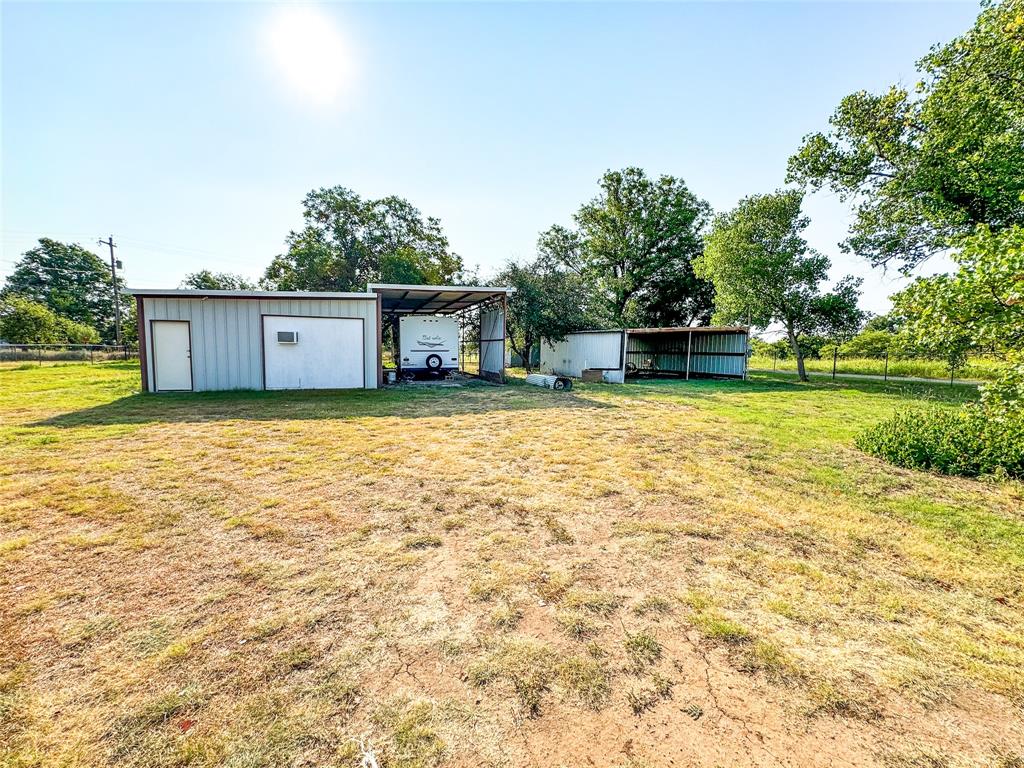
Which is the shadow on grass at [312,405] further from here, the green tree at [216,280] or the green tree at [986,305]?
the green tree at [216,280]

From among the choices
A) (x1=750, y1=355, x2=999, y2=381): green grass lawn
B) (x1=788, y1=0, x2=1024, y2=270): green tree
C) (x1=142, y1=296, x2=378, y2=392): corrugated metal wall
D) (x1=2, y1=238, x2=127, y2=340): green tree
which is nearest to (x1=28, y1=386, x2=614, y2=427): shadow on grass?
(x1=142, y1=296, x2=378, y2=392): corrugated metal wall

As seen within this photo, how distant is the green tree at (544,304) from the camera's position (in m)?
18.8

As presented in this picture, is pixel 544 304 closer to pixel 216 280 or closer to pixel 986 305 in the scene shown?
pixel 986 305

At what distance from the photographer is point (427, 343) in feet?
50.5

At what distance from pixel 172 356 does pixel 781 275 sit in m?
21.0

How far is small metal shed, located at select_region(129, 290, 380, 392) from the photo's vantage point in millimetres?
10680

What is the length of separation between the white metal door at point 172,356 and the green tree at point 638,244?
1769cm

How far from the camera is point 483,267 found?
21094mm

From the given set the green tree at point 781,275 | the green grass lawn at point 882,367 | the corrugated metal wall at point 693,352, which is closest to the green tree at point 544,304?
A: the corrugated metal wall at point 693,352

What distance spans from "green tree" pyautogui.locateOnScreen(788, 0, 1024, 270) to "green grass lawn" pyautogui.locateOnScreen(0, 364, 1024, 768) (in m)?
7.60

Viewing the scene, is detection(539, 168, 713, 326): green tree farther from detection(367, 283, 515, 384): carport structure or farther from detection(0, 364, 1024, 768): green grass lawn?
detection(0, 364, 1024, 768): green grass lawn

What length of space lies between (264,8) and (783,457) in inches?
432

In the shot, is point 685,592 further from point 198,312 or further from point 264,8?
point 198,312

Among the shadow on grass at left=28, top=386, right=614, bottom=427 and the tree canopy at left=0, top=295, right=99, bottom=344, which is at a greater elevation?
the tree canopy at left=0, top=295, right=99, bottom=344
